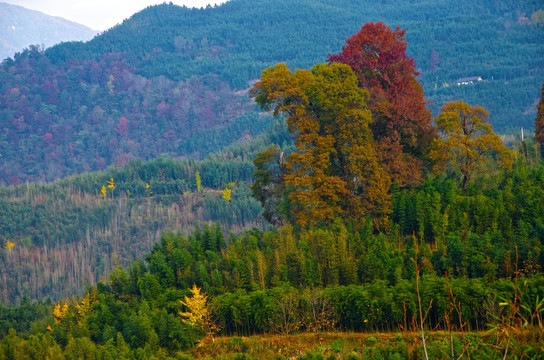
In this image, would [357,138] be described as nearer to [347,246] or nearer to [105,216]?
[347,246]

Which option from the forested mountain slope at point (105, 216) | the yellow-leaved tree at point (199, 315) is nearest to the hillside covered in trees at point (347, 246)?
the yellow-leaved tree at point (199, 315)

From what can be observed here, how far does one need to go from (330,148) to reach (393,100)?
490cm

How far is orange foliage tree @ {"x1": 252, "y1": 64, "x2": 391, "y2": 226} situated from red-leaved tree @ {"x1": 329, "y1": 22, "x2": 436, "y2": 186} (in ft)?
2.92

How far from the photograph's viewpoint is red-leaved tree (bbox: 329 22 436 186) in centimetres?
3634

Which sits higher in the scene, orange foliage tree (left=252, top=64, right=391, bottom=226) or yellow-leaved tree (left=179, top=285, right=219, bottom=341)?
orange foliage tree (left=252, top=64, right=391, bottom=226)

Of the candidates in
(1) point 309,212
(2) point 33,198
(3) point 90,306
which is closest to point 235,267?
(1) point 309,212

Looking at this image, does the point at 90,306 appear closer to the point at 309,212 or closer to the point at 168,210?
the point at 309,212

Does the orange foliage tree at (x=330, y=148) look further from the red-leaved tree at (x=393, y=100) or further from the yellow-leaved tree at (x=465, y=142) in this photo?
the yellow-leaved tree at (x=465, y=142)

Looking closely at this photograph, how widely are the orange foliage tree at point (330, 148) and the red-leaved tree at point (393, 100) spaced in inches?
35.1

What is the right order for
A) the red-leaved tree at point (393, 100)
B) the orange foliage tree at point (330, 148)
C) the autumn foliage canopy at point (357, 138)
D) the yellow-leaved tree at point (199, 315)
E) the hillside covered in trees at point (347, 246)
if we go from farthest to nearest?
the red-leaved tree at point (393, 100)
the autumn foliage canopy at point (357, 138)
the orange foliage tree at point (330, 148)
the yellow-leaved tree at point (199, 315)
the hillside covered in trees at point (347, 246)

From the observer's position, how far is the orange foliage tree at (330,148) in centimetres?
3538

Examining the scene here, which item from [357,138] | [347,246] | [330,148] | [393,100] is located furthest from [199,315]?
[393,100]

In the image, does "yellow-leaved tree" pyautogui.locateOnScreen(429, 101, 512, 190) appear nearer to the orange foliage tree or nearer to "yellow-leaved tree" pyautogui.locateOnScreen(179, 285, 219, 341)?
the orange foliage tree

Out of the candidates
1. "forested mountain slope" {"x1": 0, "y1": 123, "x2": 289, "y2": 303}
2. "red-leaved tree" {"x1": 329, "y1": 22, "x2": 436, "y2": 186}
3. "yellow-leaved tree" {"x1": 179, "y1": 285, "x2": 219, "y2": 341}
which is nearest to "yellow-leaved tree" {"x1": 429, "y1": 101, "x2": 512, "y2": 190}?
"red-leaved tree" {"x1": 329, "y1": 22, "x2": 436, "y2": 186}
